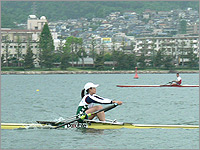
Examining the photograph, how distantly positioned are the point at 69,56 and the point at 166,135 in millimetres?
117236

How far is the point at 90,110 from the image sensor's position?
77.4ft

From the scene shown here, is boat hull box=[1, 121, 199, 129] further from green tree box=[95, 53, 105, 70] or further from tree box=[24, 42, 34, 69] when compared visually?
green tree box=[95, 53, 105, 70]

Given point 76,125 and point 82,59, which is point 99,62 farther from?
point 76,125

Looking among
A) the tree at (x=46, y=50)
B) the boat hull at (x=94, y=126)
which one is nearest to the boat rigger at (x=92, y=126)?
the boat hull at (x=94, y=126)

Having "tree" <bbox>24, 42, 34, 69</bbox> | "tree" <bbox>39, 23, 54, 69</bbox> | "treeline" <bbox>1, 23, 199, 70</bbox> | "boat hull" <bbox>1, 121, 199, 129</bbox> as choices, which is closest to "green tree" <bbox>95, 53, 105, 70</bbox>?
"treeline" <bbox>1, 23, 199, 70</bbox>

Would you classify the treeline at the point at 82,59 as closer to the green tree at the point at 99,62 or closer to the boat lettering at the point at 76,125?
the green tree at the point at 99,62

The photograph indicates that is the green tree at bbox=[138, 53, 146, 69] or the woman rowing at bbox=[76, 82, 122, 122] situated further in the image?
the green tree at bbox=[138, 53, 146, 69]

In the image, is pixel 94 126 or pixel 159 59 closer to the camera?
pixel 94 126

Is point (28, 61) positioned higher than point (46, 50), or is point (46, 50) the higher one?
point (46, 50)

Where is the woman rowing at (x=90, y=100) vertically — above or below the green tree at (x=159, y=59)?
above

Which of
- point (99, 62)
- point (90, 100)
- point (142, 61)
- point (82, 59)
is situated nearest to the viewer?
point (90, 100)

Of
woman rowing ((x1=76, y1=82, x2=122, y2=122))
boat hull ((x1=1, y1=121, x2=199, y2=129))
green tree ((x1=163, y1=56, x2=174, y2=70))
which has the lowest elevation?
green tree ((x1=163, y1=56, x2=174, y2=70))

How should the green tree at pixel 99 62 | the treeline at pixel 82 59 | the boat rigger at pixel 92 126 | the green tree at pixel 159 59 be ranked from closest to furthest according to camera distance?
the boat rigger at pixel 92 126 → the treeline at pixel 82 59 → the green tree at pixel 99 62 → the green tree at pixel 159 59

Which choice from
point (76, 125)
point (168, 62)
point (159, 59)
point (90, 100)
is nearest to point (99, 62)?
point (159, 59)
